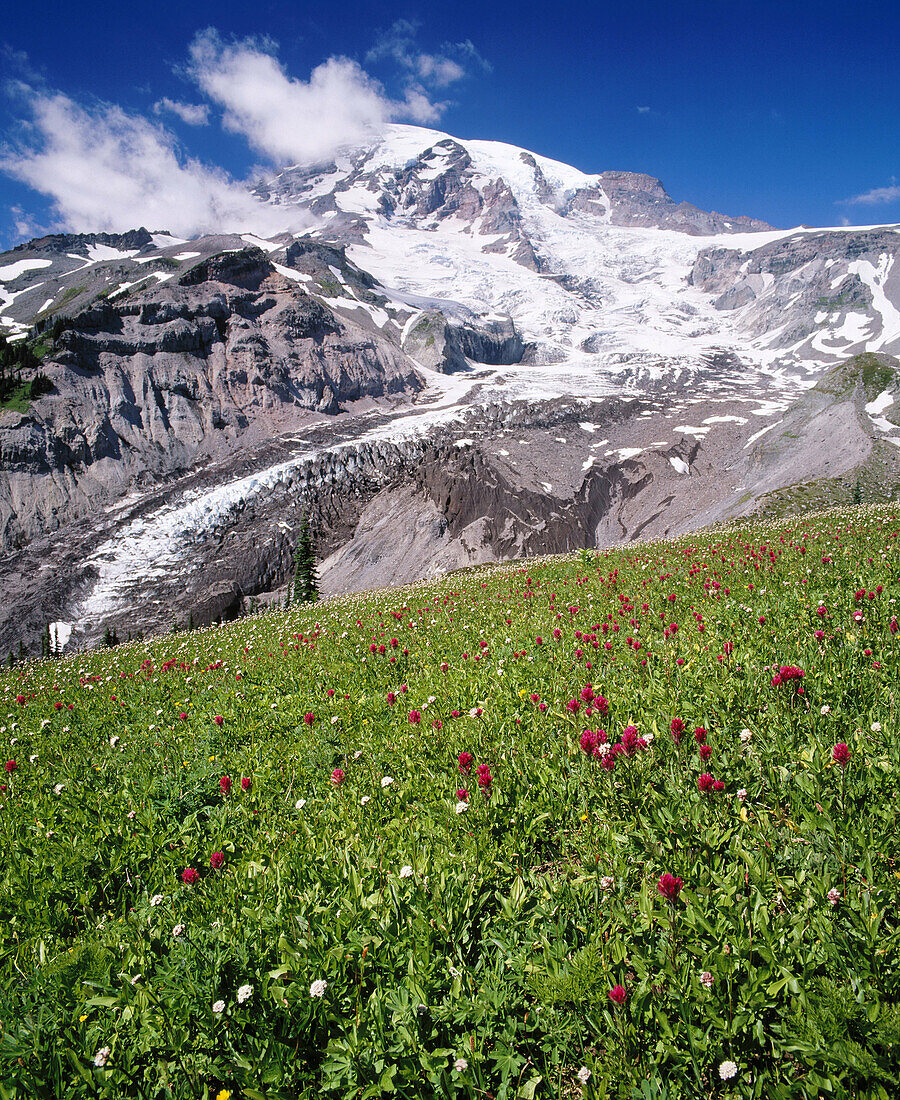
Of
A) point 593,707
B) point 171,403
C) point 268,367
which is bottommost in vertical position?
point 593,707

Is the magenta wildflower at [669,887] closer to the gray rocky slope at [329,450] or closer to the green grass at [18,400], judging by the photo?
the gray rocky slope at [329,450]

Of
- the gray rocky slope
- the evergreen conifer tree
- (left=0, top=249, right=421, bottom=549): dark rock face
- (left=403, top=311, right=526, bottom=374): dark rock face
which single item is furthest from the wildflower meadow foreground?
(left=403, top=311, right=526, bottom=374): dark rock face

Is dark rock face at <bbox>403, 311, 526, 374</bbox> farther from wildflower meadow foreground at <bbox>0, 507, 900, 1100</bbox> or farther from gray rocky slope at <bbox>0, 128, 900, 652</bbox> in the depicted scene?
wildflower meadow foreground at <bbox>0, 507, 900, 1100</bbox>

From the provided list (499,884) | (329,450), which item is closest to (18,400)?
(329,450)

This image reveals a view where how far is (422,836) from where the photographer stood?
12.3 ft

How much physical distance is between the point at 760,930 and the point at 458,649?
5.50 metres

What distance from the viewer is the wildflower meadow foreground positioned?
2.22m

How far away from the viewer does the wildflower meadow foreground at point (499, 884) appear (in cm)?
222

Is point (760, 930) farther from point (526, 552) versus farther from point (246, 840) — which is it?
point (526, 552)

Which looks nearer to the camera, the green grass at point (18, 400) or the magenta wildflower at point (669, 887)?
the magenta wildflower at point (669, 887)

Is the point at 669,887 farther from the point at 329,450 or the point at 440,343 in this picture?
the point at 440,343

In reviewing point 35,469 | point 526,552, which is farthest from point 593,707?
point 35,469

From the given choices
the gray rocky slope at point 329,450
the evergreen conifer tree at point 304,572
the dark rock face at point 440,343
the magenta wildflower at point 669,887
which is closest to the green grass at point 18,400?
the gray rocky slope at point 329,450

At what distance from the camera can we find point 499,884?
10.7 ft
